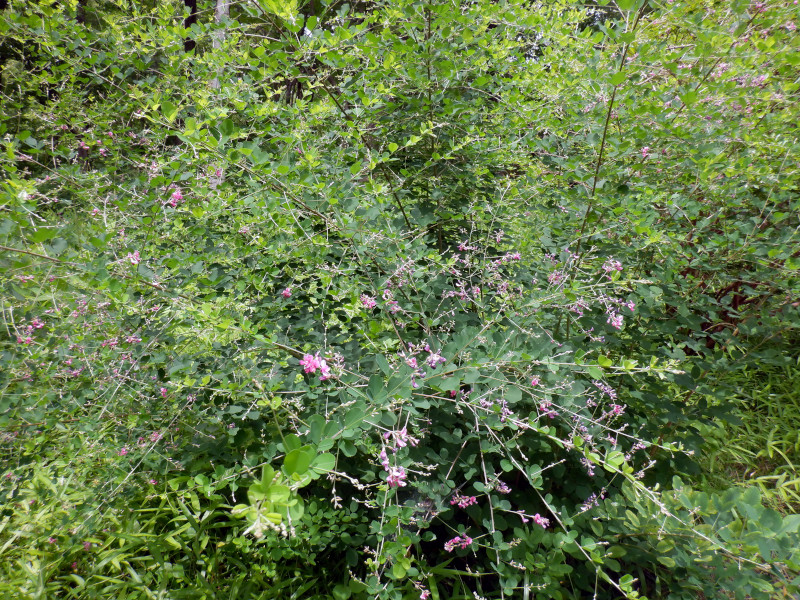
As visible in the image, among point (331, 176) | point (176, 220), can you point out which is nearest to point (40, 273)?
point (176, 220)

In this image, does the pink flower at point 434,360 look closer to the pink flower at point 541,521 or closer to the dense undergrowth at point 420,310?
the dense undergrowth at point 420,310

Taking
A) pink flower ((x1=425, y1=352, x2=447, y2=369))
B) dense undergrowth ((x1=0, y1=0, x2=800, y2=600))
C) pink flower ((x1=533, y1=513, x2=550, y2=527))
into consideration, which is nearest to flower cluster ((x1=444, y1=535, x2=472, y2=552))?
dense undergrowth ((x1=0, y1=0, x2=800, y2=600))

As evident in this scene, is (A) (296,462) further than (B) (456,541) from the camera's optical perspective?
No

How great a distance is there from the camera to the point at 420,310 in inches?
→ 66.3

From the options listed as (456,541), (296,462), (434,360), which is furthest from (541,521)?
(296,462)

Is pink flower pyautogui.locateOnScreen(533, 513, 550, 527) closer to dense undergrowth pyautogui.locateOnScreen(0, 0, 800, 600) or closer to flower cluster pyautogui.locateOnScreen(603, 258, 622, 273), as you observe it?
dense undergrowth pyautogui.locateOnScreen(0, 0, 800, 600)

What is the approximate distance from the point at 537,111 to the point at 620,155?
0.69 meters

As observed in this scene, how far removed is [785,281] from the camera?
62.9 inches

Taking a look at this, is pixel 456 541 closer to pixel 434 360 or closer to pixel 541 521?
pixel 541 521

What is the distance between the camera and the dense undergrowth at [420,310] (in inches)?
54.7

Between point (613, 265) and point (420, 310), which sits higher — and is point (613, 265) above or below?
Answer: above

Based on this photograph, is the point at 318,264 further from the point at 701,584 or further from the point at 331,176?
the point at 701,584

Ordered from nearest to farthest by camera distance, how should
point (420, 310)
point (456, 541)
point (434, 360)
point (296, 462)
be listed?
point (296, 462) < point (434, 360) < point (456, 541) < point (420, 310)

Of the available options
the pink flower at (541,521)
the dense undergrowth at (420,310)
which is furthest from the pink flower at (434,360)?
the pink flower at (541,521)
